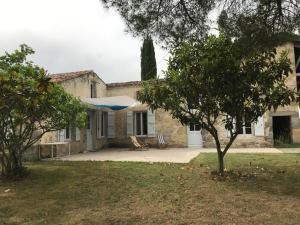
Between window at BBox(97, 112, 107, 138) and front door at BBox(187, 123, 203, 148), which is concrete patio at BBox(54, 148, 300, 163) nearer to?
front door at BBox(187, 123, 203, 148)

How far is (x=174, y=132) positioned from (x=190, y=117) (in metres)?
10.3

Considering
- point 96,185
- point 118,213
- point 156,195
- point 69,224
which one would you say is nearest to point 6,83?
point 69,224

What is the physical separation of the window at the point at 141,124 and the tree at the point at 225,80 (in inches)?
461

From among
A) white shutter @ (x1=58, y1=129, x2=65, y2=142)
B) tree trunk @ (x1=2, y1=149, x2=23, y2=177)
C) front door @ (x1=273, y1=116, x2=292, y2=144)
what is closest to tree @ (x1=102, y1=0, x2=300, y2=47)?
tree trunk @ (x1=2, y1=149, x2=23, y2=177)

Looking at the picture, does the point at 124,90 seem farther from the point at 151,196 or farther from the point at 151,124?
the point at 151,196

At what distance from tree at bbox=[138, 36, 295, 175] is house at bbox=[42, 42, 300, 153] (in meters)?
8.76

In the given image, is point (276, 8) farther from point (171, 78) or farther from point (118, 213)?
point (118, 213)

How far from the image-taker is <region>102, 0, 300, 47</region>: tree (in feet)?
24.4

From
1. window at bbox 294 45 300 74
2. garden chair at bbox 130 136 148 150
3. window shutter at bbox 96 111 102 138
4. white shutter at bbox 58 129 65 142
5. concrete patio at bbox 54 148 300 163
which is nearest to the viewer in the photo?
concrete patio at bbox 54 148 300 163

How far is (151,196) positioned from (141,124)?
13638 millimetres

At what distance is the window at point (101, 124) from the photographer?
64.0 feet

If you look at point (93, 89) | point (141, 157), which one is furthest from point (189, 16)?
point (93, 89)

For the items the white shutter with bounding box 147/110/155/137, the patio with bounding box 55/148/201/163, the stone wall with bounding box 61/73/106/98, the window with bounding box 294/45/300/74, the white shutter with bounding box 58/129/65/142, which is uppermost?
the window with bounding box 294/45/300/74

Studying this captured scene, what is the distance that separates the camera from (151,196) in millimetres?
6969
